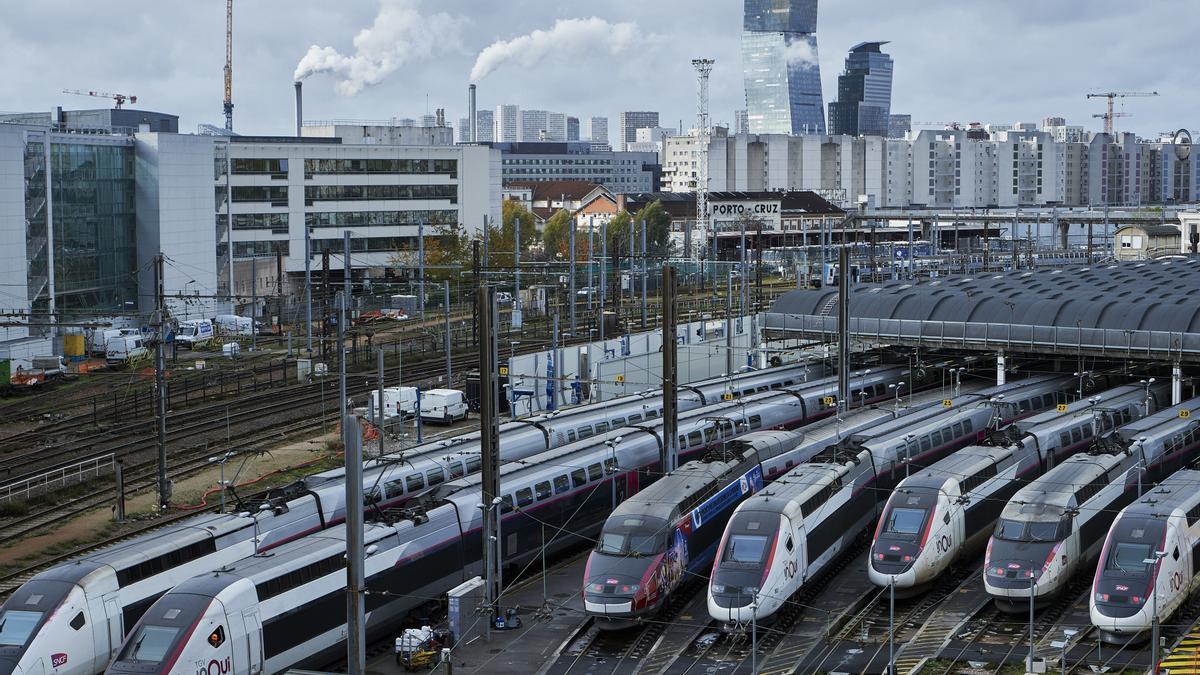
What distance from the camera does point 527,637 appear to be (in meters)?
22.0

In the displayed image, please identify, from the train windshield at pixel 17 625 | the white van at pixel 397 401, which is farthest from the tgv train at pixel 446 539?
the white van at pixel 397 401

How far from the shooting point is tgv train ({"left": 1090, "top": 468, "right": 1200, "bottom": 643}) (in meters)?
20.3

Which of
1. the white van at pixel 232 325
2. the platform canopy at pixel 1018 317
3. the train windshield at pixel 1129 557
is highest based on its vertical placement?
the platform canopy at pixel 1018 317

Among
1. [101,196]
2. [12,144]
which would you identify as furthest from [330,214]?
[12,144]

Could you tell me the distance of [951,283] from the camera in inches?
2274

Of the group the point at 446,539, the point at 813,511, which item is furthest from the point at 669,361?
the point at 446,539

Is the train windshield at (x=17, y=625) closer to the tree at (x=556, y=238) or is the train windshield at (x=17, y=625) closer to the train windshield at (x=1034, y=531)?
the train windshield at (x=1034, y=531)

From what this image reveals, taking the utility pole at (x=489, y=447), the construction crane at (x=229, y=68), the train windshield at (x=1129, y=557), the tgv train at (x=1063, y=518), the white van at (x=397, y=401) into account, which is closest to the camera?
the train windshield at (x=1129, y=557)

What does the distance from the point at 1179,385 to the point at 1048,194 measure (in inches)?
6342

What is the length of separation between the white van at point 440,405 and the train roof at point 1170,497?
22.3 meters

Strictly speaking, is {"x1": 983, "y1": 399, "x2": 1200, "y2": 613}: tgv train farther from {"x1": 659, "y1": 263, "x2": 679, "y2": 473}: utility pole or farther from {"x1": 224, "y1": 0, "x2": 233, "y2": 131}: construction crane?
{"x1": 224, "y1": 0, "x2": 233, "y2": 131}: construction crane

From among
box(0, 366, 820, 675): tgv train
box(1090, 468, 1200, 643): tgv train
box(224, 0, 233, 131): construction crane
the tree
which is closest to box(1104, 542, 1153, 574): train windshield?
box(1090, 468, 1200, 643): tgv train

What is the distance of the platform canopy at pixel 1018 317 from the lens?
4078 centimetres

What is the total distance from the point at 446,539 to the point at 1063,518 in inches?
405
